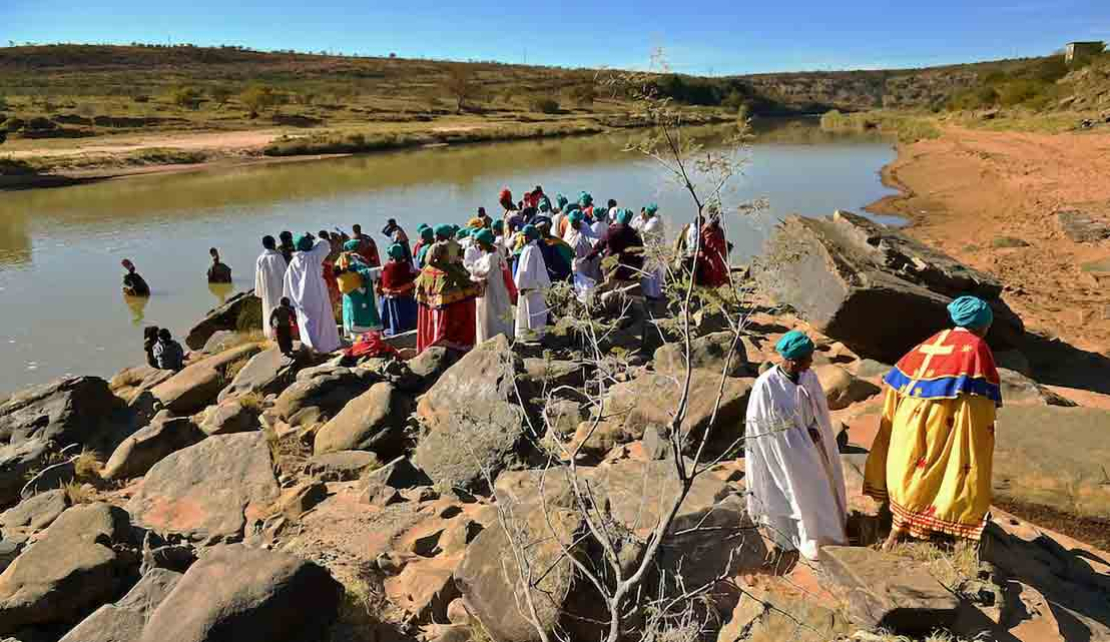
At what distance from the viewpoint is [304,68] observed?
108 metres

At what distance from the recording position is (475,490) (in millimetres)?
5652

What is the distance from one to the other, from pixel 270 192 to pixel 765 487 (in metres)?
29.2

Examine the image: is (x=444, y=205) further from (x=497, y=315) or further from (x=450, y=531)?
(x=450, y=531)

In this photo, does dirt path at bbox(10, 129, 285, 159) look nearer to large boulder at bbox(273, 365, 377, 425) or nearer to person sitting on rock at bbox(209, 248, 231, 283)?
person sitting on rock at bbox(209, 248, 231, 283)

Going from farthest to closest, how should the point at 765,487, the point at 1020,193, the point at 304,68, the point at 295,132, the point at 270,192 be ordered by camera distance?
1. the point at 304,68
2. the point at 295,132
3. the point at 270,192
4. the point at 1020,193
5. the point at 765,487

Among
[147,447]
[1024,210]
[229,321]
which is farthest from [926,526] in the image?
[1024,210]

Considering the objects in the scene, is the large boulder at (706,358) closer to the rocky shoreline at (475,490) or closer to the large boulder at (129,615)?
the rocky shoreline at (475,490)

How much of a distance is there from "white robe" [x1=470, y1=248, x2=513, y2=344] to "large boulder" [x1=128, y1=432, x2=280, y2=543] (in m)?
2.70

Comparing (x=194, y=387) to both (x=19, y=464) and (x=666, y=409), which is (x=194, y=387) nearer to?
(x=19, y=464)

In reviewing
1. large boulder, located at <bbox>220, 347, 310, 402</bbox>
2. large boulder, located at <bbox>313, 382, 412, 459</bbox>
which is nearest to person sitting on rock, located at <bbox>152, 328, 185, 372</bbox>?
large boulder, located at <bbox>220, 347, 310, 402</bbox>

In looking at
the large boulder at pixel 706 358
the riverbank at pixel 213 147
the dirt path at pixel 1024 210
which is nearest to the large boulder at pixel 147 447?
the large boulder at pixel 706 358

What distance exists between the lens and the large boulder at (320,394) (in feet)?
24.0

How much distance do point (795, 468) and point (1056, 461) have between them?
1.99 meters

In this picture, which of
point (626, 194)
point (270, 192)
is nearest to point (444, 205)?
point (626, 194)
